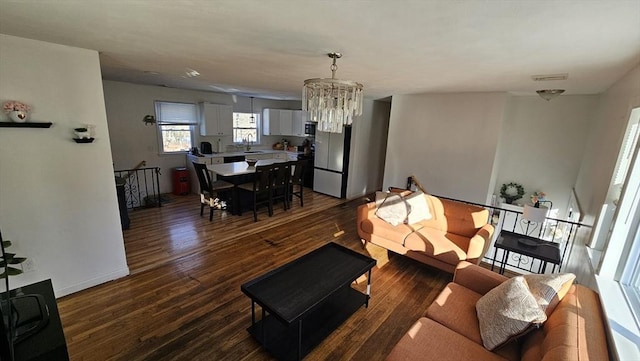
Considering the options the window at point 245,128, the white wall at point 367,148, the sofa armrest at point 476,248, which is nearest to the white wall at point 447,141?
the white wall at point 367,148

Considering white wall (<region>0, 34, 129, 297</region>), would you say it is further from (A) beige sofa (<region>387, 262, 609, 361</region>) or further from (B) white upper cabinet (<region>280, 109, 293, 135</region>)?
(B) white upper cabinet (<region>280, 109, 293, 135</region>)

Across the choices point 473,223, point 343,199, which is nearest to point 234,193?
point 343,199

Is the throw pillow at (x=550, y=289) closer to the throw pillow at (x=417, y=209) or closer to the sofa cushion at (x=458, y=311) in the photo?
the sofa cushion at (x=458, y=311)

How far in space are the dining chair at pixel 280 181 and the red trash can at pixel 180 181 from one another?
232 centimetres

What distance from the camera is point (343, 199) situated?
20.7ft

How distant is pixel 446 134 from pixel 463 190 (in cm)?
107

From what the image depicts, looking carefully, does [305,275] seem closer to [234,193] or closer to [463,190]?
[234,193]

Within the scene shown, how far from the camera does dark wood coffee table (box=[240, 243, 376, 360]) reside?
6.41 ft

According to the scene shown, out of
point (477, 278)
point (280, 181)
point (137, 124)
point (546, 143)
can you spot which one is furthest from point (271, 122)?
point (477, 278)

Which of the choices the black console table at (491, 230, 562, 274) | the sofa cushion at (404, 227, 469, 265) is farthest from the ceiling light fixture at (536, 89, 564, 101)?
the sofa cushion at (404, 227, 469, 265)

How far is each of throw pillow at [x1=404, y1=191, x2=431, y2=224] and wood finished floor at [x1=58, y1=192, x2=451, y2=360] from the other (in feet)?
1.98

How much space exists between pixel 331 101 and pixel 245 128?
233 inches

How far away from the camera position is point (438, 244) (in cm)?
309

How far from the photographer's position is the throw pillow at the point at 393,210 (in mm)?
3592
